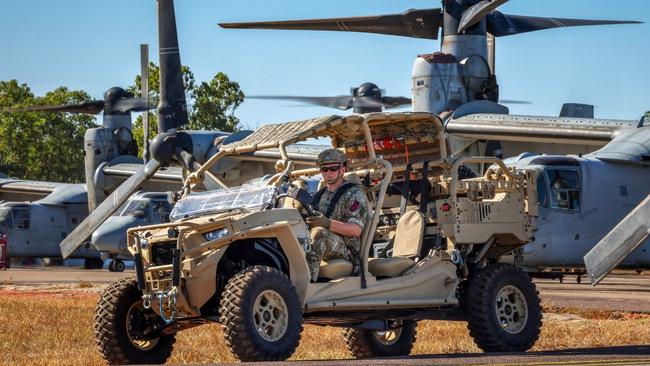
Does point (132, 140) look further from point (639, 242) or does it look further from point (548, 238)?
→ point (639, 242)

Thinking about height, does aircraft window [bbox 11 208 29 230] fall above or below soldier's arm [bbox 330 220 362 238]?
below

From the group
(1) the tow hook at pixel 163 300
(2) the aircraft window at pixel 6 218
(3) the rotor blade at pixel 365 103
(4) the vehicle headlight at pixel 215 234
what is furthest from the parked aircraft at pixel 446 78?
(1) the tow hook at pixel 163 300

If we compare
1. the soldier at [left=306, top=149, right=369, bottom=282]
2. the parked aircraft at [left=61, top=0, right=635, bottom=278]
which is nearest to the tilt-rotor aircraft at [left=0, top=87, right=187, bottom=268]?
the parked aircraft at [left=61, top=0, right=635, bottom=278]

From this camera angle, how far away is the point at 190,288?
936 cm

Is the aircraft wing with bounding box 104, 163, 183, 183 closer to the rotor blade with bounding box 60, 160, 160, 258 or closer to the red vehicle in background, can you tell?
the rotor blade with bounding box 60, 160, 160, 258

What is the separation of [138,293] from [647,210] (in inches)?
312

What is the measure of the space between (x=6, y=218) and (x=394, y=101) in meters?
15.4

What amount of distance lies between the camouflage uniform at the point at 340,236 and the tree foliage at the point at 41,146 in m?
82.4

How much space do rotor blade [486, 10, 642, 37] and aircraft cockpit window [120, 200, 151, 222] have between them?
39.2 ft

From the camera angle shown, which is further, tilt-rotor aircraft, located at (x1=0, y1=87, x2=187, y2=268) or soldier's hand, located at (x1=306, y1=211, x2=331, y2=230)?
tilt-rotor aircraft, located at (x1=0, y1=87, x2=187, y2=268)

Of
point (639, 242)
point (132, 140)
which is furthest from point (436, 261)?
point (132, 140)

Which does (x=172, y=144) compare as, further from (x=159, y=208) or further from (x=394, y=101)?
→ (x=394, y=101)

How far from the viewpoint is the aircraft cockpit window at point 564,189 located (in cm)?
2294

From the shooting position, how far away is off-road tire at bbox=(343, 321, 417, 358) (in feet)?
37.9
